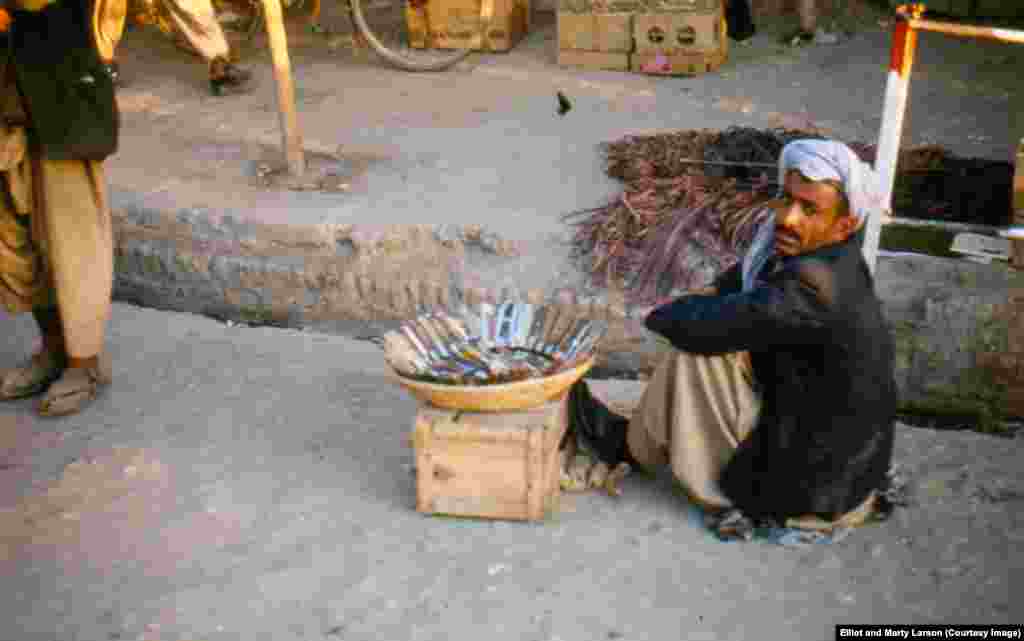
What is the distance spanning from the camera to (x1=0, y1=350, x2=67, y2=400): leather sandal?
4492 mm

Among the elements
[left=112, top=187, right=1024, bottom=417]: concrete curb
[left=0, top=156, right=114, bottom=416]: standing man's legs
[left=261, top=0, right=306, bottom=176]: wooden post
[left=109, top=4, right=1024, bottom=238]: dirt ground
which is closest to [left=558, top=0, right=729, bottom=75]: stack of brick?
[left=109, top=4, right=1024, bottom=238]: dirt ground

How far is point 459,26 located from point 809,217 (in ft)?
15.6

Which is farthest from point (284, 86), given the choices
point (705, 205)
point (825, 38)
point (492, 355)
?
point (825, 38)

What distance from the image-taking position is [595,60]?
23.2ft

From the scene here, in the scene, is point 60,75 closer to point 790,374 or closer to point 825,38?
point 790,374

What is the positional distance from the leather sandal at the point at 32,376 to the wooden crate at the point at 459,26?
3.73 meters

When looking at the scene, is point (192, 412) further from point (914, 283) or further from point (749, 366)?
point (914, 283)

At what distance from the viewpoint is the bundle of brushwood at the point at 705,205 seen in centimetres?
479

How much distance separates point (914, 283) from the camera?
14.6ft

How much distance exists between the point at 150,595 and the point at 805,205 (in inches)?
84.5

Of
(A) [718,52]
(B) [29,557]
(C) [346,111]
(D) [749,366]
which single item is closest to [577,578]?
(D) [749,366]

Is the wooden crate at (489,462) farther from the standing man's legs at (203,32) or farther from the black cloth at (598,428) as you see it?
the standing man's legs at (203,32)

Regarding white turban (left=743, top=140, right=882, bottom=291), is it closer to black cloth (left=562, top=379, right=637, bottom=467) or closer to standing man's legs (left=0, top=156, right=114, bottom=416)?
black cloth (left=562, top=379, right=637, bottom=467)

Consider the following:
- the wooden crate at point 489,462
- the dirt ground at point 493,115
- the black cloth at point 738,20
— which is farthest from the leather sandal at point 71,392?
the black cloth at point 738,20
